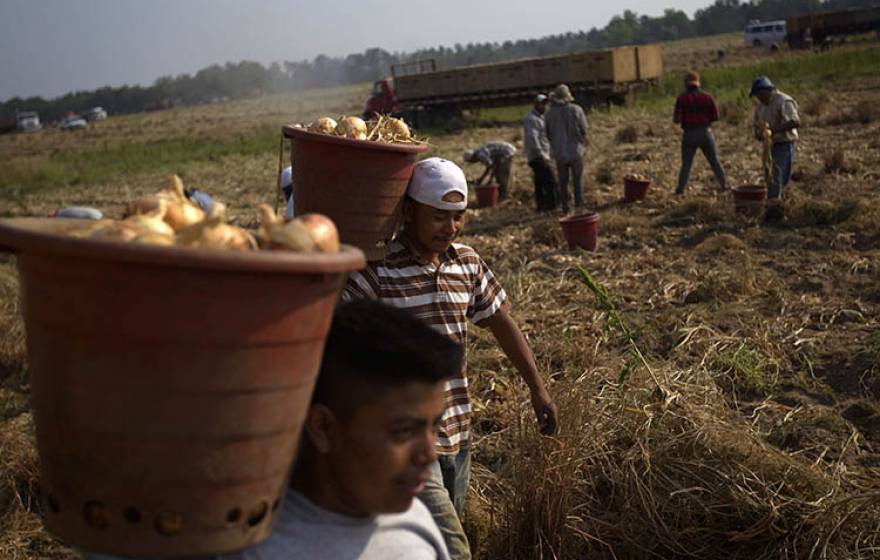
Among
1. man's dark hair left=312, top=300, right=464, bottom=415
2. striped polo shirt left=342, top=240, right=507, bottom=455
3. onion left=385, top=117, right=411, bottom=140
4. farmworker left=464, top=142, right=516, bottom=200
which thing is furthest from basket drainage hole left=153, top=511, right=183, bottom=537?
farmworker left=464, top=142, right=516, bottom=200

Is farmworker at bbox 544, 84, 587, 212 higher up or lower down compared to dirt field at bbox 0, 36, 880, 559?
higher up

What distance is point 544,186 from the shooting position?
462 inches

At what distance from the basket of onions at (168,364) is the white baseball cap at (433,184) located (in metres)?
1.44

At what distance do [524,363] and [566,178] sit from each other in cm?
894

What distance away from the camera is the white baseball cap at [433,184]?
2668 millimetres

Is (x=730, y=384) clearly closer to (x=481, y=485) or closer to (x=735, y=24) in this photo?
(x=481, y=485)

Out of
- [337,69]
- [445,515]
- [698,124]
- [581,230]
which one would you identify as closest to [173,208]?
[445,515]

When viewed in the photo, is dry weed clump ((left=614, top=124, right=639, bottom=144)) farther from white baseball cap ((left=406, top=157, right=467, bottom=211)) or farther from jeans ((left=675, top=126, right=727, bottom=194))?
white baseball cap ((left=406, top=157, right=467, bottom=211))

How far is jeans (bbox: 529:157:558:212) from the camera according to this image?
38.2 feet

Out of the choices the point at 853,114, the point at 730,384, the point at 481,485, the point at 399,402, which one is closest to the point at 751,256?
the point at 730,384

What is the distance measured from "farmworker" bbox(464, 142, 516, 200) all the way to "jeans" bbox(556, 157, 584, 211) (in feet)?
4.16

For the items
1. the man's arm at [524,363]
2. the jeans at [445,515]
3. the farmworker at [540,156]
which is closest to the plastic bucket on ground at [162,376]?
the jeans at [445,515]

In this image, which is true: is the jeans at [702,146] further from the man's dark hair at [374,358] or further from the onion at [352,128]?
the man's dark hair at [374,358]

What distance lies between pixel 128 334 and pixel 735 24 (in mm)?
121095
